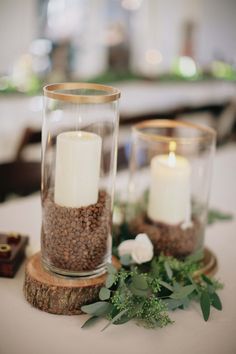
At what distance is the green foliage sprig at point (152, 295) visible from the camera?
0.76 m

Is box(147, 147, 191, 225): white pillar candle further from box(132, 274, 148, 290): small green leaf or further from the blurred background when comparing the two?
the blurred background

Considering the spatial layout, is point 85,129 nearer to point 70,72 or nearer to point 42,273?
point 42,273

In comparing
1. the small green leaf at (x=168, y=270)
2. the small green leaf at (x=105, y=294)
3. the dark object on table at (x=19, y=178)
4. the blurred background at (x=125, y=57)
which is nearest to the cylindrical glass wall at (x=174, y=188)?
the small green leaf at (x=168, y=270)

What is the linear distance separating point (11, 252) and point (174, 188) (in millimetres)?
345

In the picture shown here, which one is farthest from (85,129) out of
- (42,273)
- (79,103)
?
(42,273)

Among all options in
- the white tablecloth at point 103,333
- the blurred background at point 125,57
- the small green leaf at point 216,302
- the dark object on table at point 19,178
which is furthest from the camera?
the blurred background at point 125,57

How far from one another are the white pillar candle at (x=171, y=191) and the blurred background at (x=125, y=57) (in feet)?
7.16

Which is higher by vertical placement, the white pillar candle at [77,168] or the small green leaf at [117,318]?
the white pillar candle at [77,168]

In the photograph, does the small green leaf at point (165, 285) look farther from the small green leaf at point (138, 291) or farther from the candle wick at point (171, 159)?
the candle wick at point (171, 159)

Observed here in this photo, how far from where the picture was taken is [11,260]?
34.7 inches

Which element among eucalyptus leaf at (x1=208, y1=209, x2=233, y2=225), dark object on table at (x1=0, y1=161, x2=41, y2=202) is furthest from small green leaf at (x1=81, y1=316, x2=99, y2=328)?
dark object on table at (x1=0, y1=161, x2=41, y2=202)

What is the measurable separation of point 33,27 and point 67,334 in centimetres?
473

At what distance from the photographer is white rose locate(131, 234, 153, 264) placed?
0.86 meters

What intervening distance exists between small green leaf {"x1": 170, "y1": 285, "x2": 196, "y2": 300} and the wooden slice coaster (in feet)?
0.40
